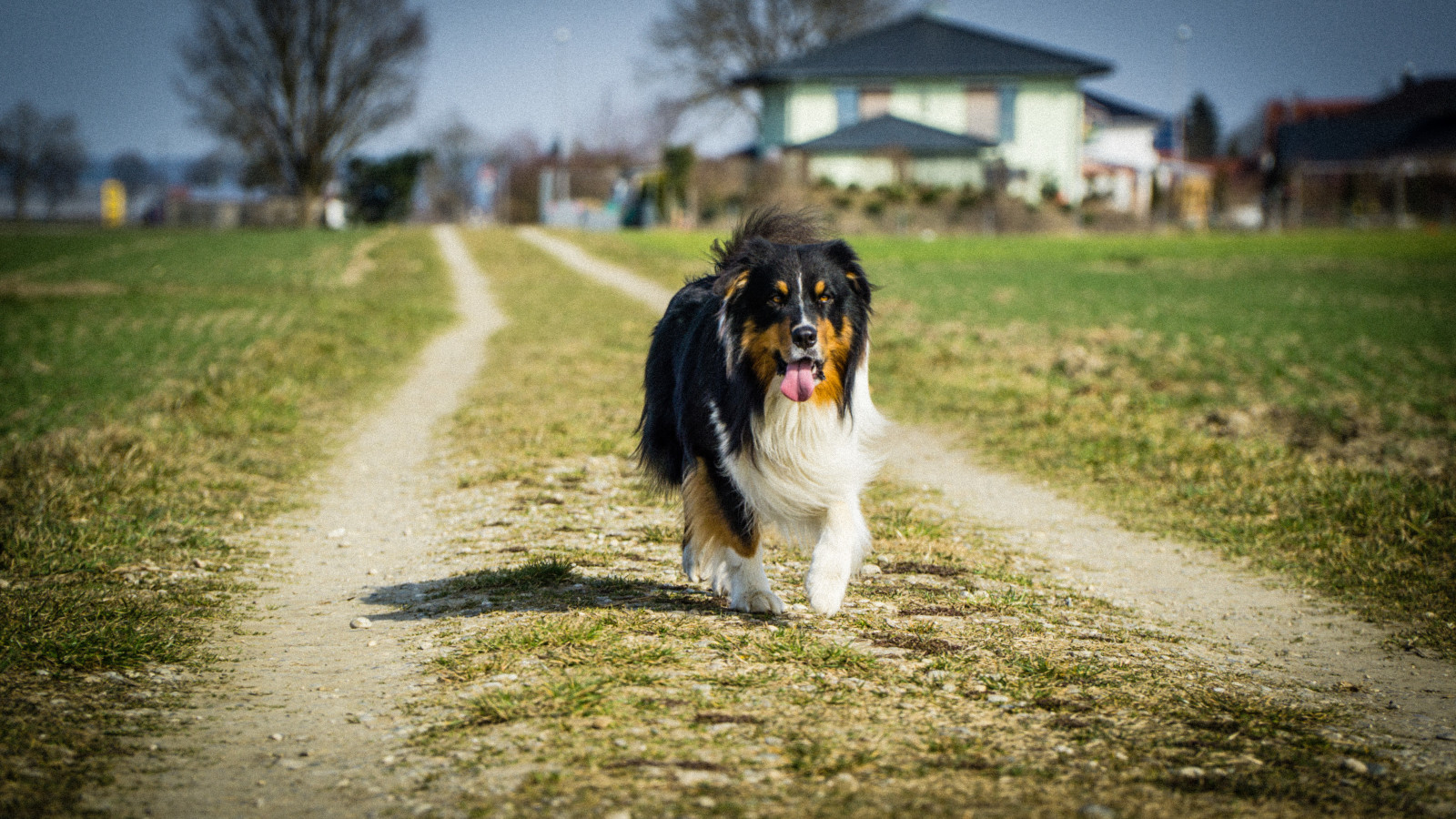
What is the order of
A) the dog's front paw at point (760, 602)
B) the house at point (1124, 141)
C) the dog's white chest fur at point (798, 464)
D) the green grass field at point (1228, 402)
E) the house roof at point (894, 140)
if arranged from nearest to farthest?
the dog's white chest fur at point (798, 464) < the dog's front paw at point (760, 602) < the green grass field at point (1228, 402) < the house roof at point (894, 140) < the house at point (1124, 141)

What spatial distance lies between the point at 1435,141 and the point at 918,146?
1737 inches

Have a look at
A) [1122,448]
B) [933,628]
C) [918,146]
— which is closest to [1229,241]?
[918,146]

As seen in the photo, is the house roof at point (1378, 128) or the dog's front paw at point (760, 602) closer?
the dog's front paw at point (760, 602)

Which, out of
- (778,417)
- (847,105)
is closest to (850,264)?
(778,417)

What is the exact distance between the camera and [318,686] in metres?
4.41

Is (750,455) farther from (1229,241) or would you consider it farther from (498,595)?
(1229,241)

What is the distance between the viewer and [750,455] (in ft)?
16.0

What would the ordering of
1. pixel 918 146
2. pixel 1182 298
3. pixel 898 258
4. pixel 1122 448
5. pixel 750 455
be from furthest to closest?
pixel 918 146 → pixel 898 258 → pixel 1182 298 → pixel 1122 448 → pixel 750 455

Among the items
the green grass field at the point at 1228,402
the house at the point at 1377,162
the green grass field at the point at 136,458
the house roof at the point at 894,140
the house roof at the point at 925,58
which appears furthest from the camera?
the house at the point at 1377,162

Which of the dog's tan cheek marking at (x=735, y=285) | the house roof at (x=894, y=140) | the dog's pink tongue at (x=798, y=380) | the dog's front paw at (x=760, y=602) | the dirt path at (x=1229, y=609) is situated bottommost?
the dirt path at (x=1229, y=609)

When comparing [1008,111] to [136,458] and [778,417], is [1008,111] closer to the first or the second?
[136,458]

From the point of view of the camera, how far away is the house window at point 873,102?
182 feet

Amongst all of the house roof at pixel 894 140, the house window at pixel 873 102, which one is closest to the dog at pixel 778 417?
the house roof at pixel 894 140

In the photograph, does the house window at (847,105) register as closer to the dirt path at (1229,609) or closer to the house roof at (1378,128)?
the house roof at (1378,128)
